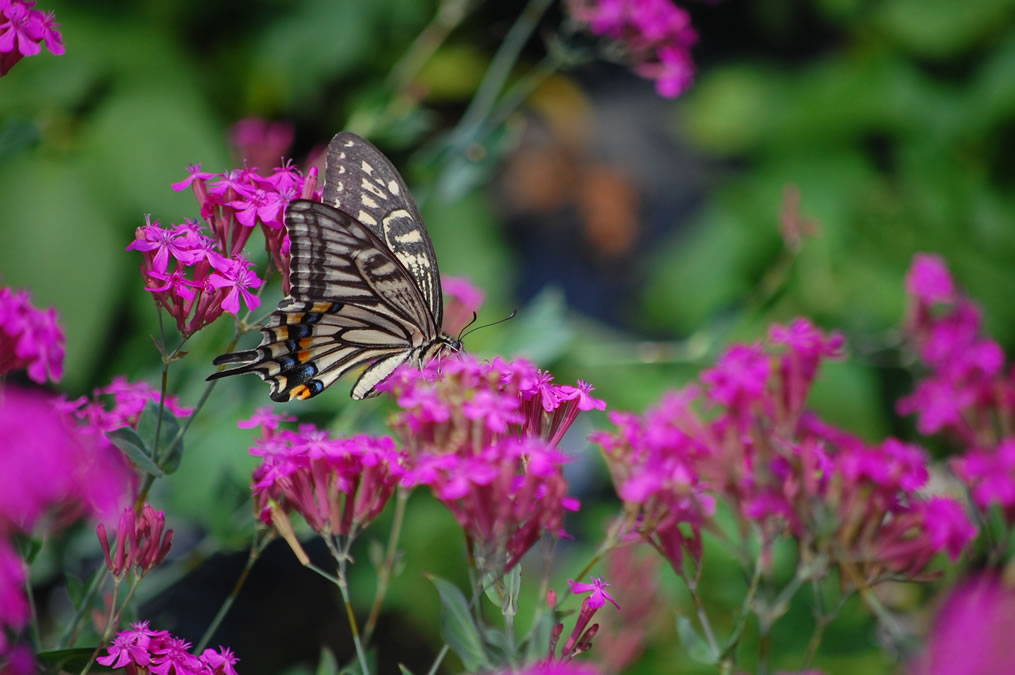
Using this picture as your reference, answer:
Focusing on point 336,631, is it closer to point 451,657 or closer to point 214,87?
point 451,657

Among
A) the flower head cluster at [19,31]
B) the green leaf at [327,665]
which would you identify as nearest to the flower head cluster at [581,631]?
the green leaf at [327,665]

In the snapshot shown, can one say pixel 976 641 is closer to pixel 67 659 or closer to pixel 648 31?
pixel 67 659

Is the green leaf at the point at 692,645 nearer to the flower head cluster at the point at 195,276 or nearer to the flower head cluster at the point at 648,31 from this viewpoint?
the flower head cluster at the point at 195,276

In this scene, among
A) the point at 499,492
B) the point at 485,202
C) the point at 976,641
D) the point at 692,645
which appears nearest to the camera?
the point at 976,641

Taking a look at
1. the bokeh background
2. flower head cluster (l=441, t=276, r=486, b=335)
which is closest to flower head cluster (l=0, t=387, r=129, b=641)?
the bokeh background

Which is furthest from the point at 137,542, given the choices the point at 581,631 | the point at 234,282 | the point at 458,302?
the point at 458,302

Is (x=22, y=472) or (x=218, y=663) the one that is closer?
(x=22, y=472)
